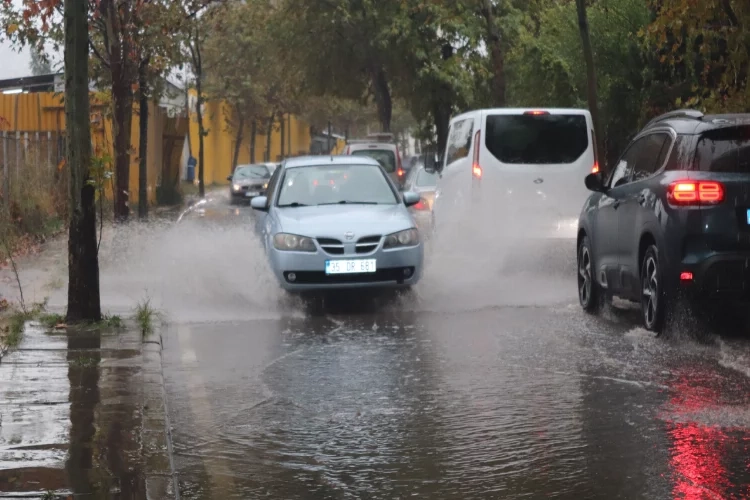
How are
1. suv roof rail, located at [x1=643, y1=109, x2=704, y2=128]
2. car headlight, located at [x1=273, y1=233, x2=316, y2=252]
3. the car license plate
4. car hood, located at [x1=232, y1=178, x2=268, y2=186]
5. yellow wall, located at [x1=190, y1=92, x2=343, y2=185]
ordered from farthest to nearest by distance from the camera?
yellow wall, located at [x1=190, y1=92, x2=343, y2=185] → car hood, located at [x1=232, y1=178, x2=268, y2=186] → car headlight, located at [x1=273, y1=233, x2=316, y2=252] → the car license plate → suv roof rail, located at [x1=643, y1=109, x2=704, y2=128]

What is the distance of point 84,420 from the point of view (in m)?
7.27

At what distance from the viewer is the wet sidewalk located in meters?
5.91

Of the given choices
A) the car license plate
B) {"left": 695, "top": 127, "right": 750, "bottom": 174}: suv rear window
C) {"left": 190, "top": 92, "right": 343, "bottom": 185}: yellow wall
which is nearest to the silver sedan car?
the car license plate

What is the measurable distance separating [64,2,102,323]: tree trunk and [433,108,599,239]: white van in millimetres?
6343

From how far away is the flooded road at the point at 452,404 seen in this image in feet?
20.4

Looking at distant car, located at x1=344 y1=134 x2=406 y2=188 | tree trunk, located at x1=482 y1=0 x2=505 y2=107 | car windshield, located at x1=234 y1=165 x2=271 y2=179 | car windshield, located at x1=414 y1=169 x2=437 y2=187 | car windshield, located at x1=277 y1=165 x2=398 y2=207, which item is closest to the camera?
car windshield, located at x1=277 y1=165 x2=398 y2=207

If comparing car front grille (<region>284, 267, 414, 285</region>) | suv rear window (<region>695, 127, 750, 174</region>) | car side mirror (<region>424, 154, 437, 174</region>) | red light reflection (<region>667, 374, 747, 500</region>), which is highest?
suv rear window (<region>695, 127, 750, 174</region>)

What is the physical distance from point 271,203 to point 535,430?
7.53m

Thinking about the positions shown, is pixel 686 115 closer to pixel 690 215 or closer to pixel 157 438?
pixel 690 215

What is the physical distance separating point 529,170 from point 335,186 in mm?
2957

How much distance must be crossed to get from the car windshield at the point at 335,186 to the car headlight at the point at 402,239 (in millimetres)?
1050

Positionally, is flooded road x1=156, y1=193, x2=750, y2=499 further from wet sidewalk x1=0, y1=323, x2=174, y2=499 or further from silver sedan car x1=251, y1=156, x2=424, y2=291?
silver sedan car x1=251, y1=156, x2=424, y2=291

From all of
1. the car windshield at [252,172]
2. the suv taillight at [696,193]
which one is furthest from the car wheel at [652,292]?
the car windshield at [252,172]

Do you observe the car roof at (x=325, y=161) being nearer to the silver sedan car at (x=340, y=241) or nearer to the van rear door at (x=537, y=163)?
the silver sedan car at (x=340, y=241)
